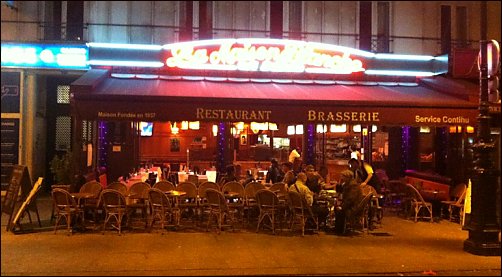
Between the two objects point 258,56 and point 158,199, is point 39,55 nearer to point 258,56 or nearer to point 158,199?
point 258,56

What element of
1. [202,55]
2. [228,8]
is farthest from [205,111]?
[228,8]

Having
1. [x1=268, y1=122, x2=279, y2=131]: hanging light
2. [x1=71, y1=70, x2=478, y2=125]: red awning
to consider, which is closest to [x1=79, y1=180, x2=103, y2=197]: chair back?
[x1=71, y1=70, x2=478, y2=125]: red awning

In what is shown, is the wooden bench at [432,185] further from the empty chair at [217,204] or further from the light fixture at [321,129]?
the empty chair at [217,204]

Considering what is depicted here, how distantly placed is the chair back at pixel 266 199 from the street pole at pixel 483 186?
3.52m

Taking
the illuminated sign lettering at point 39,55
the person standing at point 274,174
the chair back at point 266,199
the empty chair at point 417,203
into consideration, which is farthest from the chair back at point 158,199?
the empty chair at point 417,203

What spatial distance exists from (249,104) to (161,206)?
2891 mm

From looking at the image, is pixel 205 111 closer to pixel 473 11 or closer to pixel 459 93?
pixel 459 93

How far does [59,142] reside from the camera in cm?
1573

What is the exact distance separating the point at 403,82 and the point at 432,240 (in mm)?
6059

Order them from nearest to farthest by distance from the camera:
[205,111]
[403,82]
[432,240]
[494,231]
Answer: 1. [494,231]
2. [432,240]
3. [205,111]
4. [403,82]

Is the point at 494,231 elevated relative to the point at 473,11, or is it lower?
lower

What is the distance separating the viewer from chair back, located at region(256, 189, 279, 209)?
10320mm

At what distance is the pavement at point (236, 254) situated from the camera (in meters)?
7.46

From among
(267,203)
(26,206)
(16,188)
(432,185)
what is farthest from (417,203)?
(16,188)
